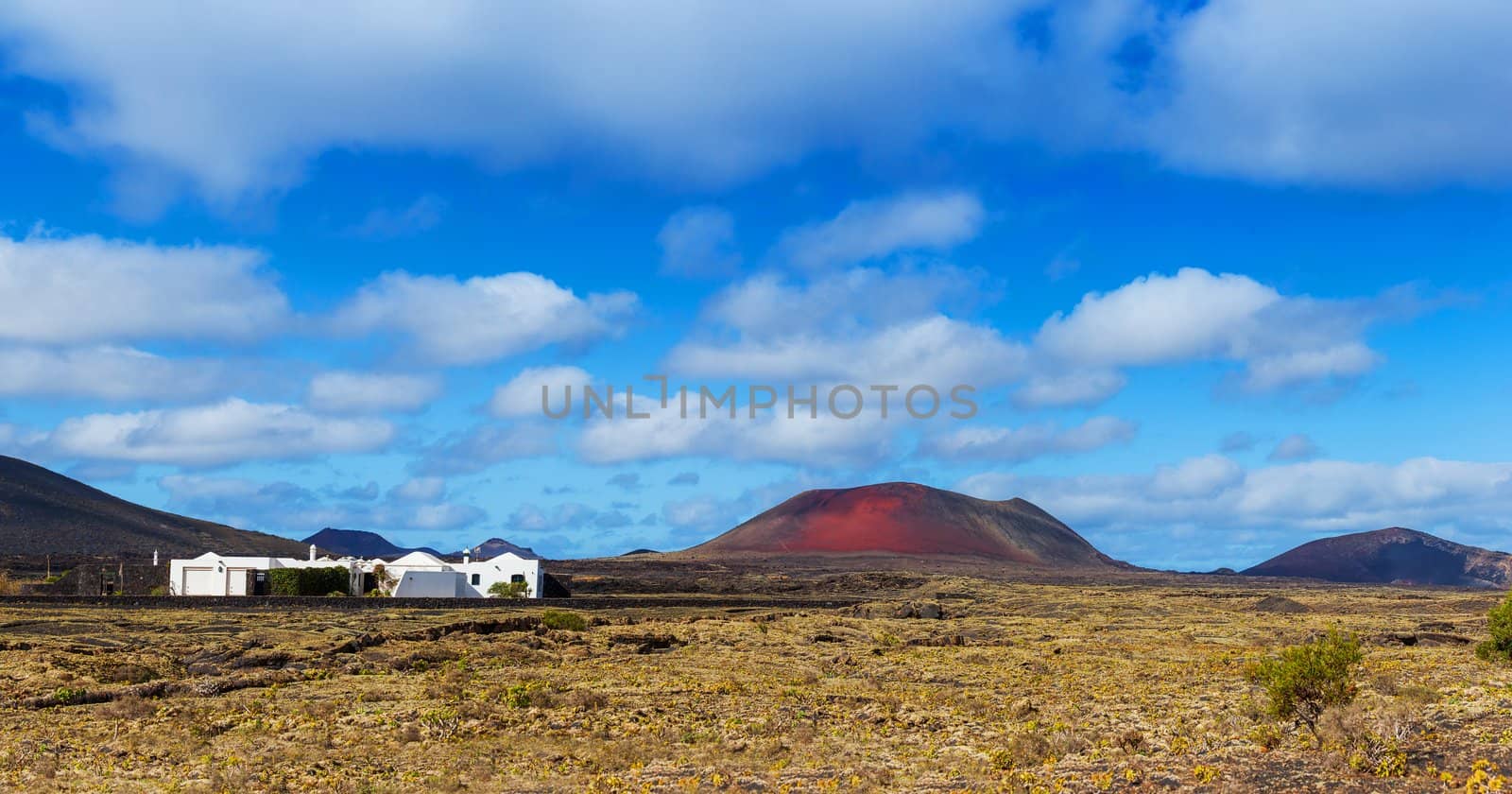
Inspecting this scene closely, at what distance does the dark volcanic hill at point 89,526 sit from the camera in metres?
126

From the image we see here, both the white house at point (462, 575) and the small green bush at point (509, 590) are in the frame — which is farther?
the small green bush at point (509, 590)

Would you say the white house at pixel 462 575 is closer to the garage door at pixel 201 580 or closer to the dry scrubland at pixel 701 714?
the garage door at pixel 201 580

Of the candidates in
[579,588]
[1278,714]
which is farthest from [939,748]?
[579,588]

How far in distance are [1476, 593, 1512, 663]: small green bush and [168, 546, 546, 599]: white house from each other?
168 feet

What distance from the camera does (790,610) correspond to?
6222 centimetres

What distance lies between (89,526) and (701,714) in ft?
445

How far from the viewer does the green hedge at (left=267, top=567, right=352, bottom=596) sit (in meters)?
66.2

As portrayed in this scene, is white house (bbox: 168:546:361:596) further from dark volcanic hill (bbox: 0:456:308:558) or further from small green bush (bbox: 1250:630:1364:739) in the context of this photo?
small green bush (bbox: 1250:630:1364:739)

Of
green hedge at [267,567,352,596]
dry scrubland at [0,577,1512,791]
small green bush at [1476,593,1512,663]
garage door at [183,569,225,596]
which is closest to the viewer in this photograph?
dry scrubland at [0,577,1512,791]

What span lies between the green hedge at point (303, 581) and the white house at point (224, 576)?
0.92 m

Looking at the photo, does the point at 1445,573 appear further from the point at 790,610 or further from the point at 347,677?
the point at 347,677

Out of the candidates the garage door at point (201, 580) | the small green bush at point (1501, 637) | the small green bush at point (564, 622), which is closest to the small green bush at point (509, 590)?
the garage door at point (201, 580)

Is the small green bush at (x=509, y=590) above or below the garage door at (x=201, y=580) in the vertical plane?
below

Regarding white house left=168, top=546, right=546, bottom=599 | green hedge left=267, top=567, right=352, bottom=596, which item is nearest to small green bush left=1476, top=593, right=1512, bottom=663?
white house left=168, top=546, right=546, bottom=599
